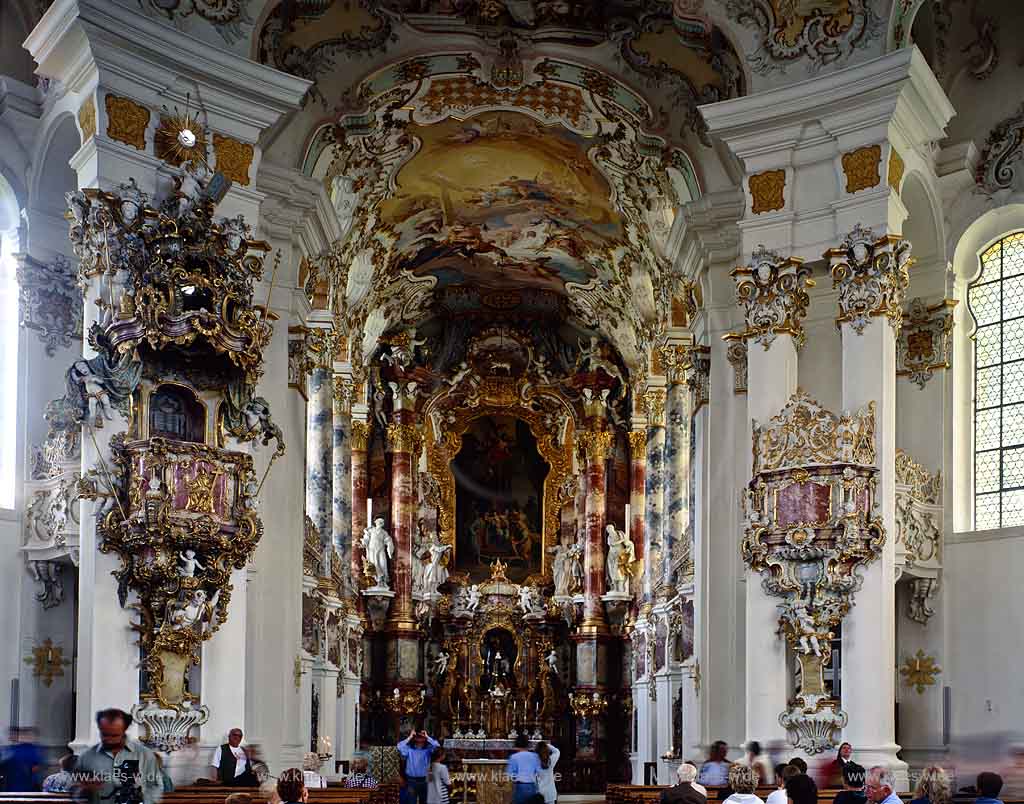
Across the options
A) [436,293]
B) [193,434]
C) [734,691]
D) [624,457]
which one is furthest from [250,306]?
[624,457]

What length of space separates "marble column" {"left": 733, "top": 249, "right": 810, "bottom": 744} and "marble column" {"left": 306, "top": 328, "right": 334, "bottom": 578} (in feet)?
28.0

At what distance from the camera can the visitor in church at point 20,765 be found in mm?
14484

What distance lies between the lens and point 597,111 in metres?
23.5

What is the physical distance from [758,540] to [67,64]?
8904 millimetres

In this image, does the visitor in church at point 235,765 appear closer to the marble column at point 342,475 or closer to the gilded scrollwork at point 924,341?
the gilded scrollwork at point 924,341

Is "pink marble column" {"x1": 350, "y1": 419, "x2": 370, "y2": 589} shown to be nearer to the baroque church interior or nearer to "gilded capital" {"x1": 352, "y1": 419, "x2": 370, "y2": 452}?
"gilded capital" {"x1": 352, "y1": 419, "x2": 370, "y2": 452}

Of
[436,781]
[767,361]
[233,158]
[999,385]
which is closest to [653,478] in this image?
[999,385]

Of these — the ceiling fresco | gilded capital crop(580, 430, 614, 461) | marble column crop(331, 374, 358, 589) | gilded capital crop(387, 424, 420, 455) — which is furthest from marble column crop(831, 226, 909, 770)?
gilded capital crop(387, 424, 420, 455)

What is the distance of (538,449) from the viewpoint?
36344 millimetres

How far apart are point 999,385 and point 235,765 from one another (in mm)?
10466

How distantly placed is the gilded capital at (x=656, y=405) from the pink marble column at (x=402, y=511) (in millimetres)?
5835

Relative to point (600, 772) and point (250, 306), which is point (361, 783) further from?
point (600, 772)

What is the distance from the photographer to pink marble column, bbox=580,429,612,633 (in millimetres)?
34125

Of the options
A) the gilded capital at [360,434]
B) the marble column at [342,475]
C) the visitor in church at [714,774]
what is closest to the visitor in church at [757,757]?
the visitor in church at [714,774]
